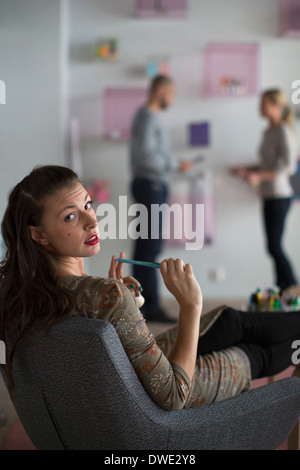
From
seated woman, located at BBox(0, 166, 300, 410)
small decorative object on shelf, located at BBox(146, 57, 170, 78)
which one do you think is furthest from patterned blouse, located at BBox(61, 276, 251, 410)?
small decorative object on shelf, located at BBox(146, 57, 170, 78)

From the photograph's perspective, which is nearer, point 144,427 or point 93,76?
point 144,427

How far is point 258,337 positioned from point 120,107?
96.5 inches

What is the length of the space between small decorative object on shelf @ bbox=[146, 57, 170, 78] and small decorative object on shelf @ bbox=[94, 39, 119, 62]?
0.23 m

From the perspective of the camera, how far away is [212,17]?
353 cm

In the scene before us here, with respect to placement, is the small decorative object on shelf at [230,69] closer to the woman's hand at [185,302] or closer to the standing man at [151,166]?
the standing man at [151,166]

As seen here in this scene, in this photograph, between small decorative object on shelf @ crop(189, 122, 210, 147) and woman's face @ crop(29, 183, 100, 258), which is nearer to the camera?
woman's face @ crop(29, 183, 100, 258)

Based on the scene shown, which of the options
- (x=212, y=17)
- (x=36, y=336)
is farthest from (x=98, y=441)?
(x=212, y=17)

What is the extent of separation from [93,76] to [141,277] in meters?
1.47

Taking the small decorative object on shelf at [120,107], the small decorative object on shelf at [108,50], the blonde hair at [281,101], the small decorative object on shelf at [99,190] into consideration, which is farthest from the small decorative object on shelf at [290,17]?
the small decorative object on shelf at [99,190]

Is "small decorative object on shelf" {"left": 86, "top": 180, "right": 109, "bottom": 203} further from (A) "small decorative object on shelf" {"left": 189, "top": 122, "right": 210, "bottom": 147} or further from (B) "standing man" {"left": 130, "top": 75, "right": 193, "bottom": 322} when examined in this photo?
(A) "small decorative object on shelf" {"left": 189, "top": 122, "right": 210, "bottom": 147}

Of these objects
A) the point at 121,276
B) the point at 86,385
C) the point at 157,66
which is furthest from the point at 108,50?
the point at 86,385

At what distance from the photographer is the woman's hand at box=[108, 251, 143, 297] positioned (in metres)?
1.19

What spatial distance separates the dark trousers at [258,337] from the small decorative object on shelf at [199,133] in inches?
88.8
